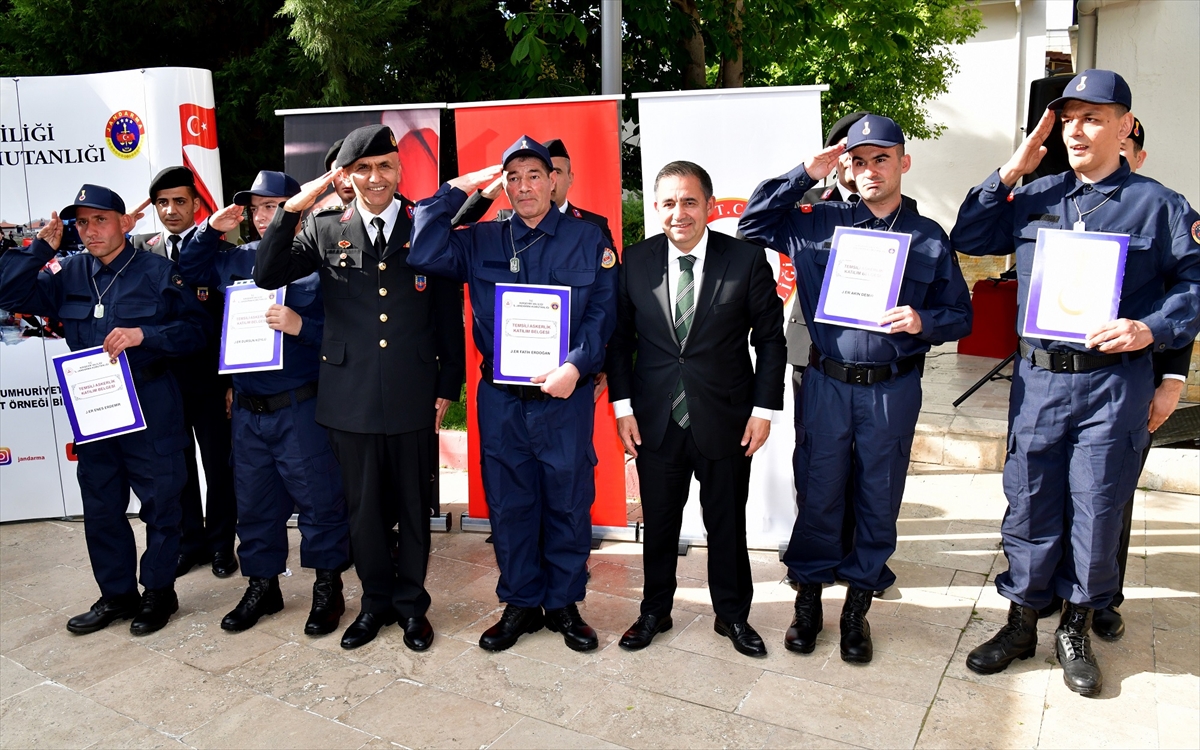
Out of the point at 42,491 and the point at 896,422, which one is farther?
A: the point at 42,491

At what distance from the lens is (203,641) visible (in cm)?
416

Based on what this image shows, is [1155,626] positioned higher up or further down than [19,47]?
further down

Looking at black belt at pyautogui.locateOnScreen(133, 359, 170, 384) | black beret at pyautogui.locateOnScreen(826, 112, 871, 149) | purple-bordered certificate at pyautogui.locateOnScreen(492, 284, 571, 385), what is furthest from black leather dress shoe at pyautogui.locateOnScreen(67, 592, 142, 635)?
black beret at pyautogui.locateOnScreen(826, 112, 871, 149)

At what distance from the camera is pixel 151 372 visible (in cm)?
435

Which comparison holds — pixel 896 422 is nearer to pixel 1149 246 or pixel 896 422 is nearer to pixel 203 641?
pixel 1149 246

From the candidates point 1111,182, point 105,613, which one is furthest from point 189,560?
point 1111,182

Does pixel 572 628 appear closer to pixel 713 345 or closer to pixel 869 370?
pixel 713 345

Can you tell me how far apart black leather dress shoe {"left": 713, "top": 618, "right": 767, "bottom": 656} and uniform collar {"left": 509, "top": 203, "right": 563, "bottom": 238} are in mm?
1875

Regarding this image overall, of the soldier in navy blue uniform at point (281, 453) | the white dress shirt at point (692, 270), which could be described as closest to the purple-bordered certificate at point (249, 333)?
the soldier in navy blue uniform at point (281, 453)

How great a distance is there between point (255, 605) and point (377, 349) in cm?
146

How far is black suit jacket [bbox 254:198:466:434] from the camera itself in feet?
12.6

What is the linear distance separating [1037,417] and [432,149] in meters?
3.59

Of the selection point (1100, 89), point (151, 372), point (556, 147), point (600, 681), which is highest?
point (1100, 89)

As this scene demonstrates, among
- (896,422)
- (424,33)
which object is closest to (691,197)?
(896,422)
